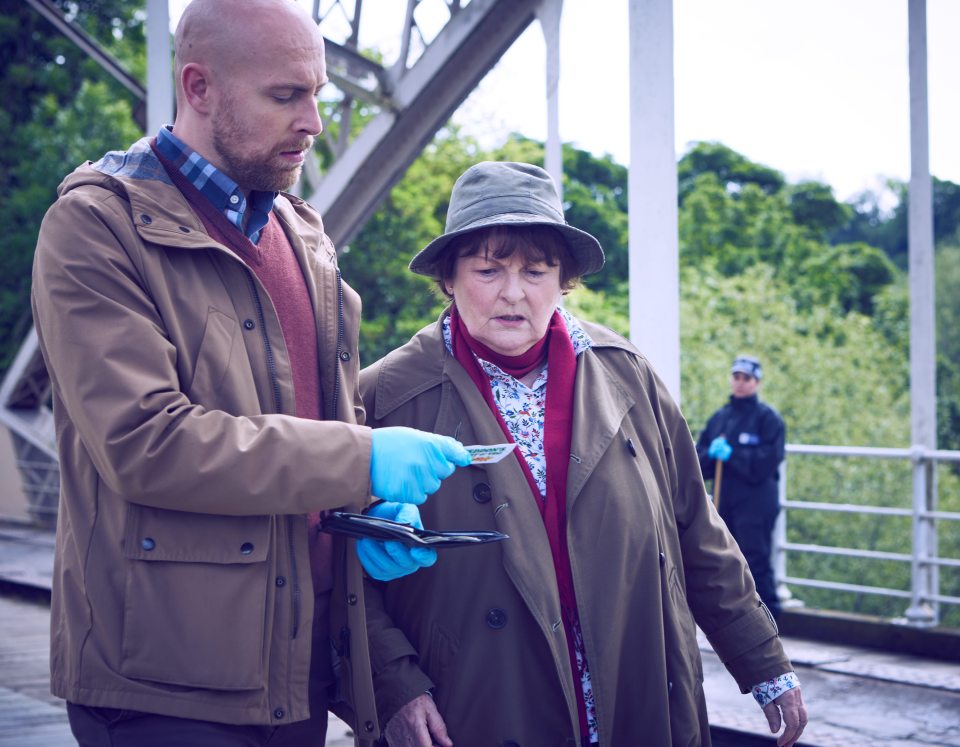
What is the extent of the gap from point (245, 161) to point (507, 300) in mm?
726

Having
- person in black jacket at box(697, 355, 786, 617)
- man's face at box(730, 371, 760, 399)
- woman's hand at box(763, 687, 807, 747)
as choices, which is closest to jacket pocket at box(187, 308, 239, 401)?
woman's hand at box(763, 687, 807, 747)

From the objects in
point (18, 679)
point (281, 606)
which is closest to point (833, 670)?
point (18, 679)

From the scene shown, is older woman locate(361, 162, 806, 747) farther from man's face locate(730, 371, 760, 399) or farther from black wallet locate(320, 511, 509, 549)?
man's face locate(730, 371, 760, 399)

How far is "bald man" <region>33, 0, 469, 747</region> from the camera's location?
6.21ft

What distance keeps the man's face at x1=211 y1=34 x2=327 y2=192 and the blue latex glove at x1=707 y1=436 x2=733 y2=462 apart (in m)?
6.98

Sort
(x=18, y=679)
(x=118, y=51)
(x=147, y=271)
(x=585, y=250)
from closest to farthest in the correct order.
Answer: (x=147, y=271) → (x=585, y=250) → (x=18, y=679) → (x=118, y=51)

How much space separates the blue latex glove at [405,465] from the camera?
207 cm

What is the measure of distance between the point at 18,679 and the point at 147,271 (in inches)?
223

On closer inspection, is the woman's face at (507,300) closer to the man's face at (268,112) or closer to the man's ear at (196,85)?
the man's face at (268,112)

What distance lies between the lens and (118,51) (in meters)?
24.0

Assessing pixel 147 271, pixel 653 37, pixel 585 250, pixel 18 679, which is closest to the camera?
pixel 147 271

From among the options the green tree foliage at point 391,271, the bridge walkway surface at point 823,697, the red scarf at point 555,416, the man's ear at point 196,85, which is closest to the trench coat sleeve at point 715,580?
the red scarf at point 555,416

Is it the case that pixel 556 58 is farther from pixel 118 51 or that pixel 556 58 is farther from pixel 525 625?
pixel 118 51

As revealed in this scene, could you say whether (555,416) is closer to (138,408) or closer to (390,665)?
Result: (390,665)
